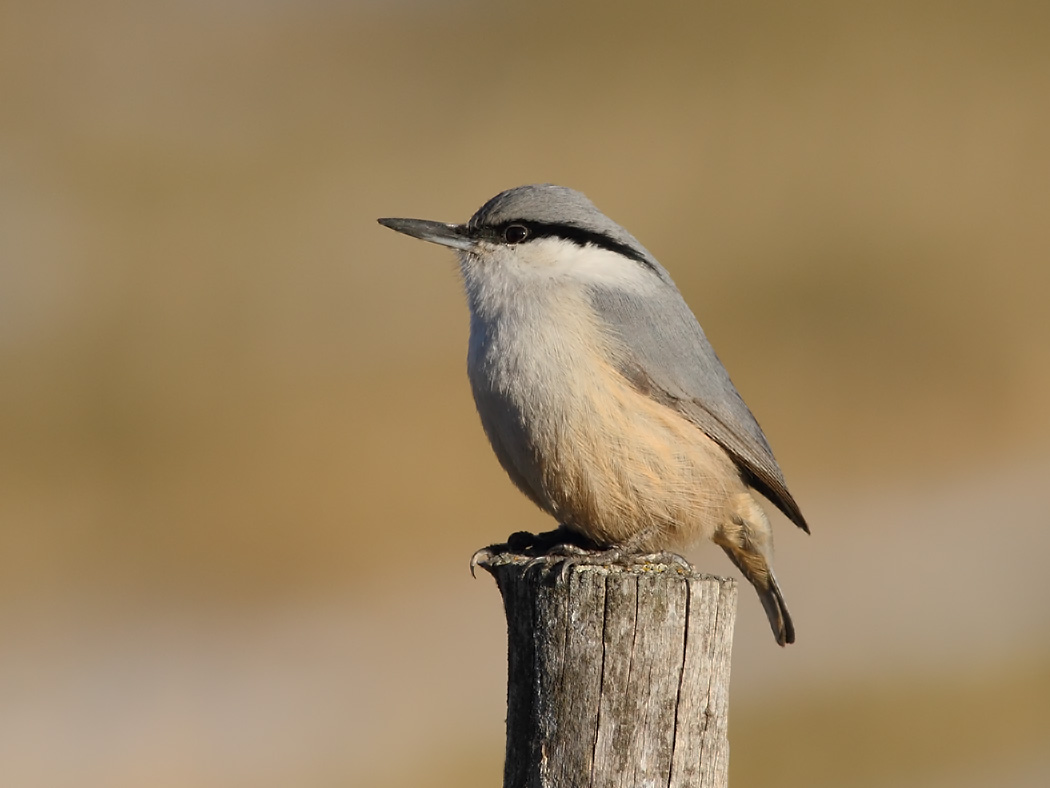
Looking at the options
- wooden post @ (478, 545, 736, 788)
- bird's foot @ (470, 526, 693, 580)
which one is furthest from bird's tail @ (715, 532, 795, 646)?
wooden post @ (478, 545, 736, 788)

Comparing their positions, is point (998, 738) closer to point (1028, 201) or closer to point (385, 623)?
point (385, 623)

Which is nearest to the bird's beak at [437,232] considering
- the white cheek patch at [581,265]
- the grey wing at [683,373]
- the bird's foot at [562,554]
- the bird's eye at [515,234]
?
the bird's eye at [515,234]

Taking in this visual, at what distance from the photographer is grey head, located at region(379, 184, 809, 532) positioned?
4637 mm

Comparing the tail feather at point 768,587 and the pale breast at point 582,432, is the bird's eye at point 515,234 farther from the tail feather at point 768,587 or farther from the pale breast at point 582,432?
the tail feather at point 768,587

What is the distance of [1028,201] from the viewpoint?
→ 1524 cm

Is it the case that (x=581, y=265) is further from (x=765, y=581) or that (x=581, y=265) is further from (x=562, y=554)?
(x=765, y=581)

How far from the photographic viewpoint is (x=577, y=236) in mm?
4914

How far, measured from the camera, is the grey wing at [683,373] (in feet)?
15.1

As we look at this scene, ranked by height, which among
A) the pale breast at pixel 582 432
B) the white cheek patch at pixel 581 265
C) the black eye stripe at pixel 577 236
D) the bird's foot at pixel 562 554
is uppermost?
the black eye stripe at pixel 577 236

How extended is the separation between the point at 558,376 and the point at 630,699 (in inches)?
56.2

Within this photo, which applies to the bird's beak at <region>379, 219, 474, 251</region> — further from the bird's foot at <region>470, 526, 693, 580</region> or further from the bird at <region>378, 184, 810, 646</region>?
the bird's foot at <region>470, 526, 693, 580</region>

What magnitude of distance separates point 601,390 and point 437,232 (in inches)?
44.0

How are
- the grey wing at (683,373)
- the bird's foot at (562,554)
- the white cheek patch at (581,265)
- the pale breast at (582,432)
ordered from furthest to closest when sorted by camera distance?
the white cheek patch at (581,265)
the grey wing at (683,373)
the pale breast at (582,432)
the bird's foot at (562,554)

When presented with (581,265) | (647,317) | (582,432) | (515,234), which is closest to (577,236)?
(581,265)
